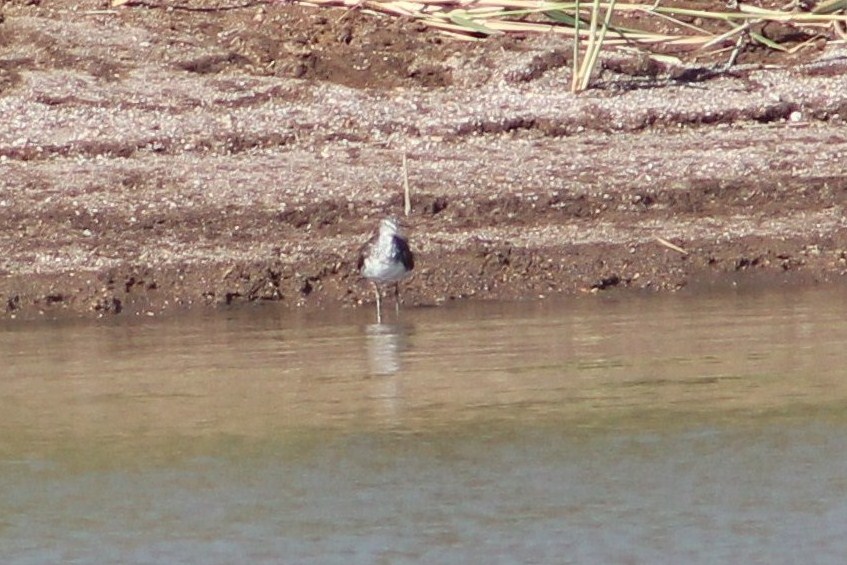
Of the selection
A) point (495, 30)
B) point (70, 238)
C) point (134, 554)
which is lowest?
point (134, 554)

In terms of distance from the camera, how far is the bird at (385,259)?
32.9 feet

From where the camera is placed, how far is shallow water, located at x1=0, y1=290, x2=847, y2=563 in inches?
239

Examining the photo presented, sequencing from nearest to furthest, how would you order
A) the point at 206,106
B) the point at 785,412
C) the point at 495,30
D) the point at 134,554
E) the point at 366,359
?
the point at 134,554, the point at 785,412, the point at 366,359, the point at 206,106, the point at 495,30

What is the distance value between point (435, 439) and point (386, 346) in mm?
1968

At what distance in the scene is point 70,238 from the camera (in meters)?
11.2

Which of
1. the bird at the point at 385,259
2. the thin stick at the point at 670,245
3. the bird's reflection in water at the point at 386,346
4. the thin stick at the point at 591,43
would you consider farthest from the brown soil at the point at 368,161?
the bird's reflection in water at the point at 386,346

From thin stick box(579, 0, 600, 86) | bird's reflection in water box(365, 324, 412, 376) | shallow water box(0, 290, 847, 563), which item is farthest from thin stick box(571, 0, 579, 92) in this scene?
bird's reflection in water box(365, 324, 412, 376)

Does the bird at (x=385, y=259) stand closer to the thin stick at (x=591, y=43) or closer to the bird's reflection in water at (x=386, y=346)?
the bird's reflection in water at (x=386, y=346)

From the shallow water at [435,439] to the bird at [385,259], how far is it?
251 millimetres

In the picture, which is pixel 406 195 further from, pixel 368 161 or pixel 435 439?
pixel 435 439

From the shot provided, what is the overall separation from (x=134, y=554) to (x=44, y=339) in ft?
12.9

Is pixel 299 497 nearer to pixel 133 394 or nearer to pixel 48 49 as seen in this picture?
pixel 133 394

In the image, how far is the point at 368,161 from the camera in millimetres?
12180

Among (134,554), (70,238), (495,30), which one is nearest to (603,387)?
(134,554)
